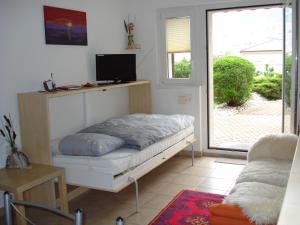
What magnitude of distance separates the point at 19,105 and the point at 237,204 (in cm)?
205

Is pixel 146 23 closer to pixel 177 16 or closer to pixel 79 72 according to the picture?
pixel 177 16

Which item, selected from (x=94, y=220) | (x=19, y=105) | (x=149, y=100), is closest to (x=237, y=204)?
(x=94, y=220)

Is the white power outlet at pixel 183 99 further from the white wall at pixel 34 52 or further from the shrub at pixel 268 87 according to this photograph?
the shrub at pixel 268 87

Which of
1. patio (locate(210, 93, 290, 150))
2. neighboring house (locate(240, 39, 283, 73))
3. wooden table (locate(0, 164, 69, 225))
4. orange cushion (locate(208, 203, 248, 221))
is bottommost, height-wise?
patio (locate(210, 93, 290, 150))

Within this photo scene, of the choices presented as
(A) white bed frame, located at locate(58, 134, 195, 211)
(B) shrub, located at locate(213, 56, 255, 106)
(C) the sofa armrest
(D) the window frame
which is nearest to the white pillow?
(A) white bed frame, located at locate(58, 134, 195, 211)

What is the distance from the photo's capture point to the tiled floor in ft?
10.2

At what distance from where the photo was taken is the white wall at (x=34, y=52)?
3.10 metres

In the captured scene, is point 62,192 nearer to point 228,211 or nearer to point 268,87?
point 228,211

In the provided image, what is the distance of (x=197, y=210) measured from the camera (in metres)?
3.15

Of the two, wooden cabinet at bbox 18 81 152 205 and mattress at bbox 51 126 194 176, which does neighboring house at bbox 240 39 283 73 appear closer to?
mattress at bbox 51 126 194 176

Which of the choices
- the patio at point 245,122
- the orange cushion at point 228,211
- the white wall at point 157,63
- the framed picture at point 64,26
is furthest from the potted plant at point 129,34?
the orange cushion at point 228,211

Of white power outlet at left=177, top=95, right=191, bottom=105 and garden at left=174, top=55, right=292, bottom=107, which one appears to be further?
garden at left=174, top=55, right=292, bottom=107

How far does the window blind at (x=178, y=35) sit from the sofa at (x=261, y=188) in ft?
6.25

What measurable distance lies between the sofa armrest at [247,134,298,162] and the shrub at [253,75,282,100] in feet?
18.6
